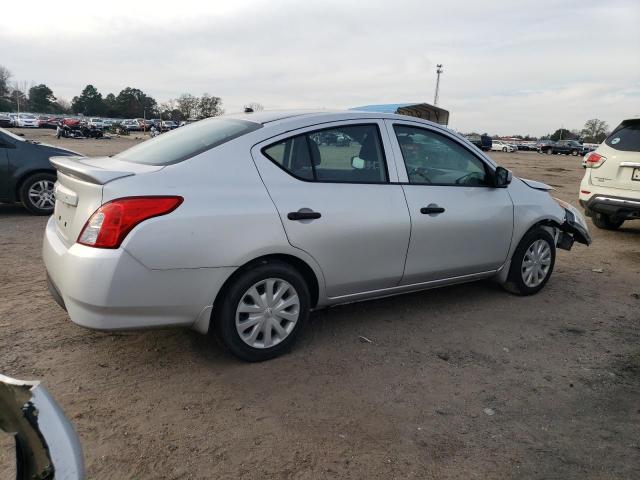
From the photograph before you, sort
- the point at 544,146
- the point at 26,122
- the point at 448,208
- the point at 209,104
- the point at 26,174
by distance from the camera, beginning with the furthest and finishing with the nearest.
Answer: the point at 209,104
the point at 544,146
the point at 26,122
the point at 26,174
the point at 448,208

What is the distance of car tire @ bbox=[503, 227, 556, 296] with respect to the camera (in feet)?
15.6

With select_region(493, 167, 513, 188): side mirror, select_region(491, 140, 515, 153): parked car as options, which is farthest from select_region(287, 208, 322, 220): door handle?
select_region(491, 140, 515, 153): parked car

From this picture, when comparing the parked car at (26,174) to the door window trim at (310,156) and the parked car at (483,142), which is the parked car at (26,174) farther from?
the parked car at (483,142)

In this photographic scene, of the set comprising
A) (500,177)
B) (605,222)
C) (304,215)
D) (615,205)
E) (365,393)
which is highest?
(500,177)

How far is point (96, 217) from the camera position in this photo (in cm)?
287

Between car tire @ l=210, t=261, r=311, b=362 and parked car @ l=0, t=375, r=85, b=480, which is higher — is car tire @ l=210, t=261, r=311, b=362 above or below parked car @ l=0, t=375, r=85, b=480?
below

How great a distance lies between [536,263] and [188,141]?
335 centimetres

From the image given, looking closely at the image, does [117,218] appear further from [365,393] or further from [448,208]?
[448,208]

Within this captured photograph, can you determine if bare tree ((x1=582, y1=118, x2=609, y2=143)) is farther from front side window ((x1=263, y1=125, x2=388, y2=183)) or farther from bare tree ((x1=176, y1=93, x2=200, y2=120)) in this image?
front side window ((x1=263, y1=125, x2=388, y2=183))

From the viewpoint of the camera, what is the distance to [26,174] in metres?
7.65

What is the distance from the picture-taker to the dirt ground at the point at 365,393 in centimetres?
252

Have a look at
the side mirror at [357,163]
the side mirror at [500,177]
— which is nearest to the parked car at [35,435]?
the side mirror at [357,163]

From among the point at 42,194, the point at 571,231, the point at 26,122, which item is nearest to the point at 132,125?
the point at 26,122

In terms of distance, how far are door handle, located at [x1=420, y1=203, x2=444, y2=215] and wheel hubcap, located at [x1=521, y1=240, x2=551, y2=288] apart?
4.18ft
